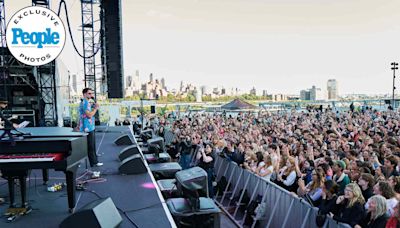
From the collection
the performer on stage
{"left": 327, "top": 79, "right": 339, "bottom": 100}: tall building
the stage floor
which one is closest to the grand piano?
the stage floor

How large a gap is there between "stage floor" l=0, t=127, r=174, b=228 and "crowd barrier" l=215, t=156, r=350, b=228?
2.31 meters

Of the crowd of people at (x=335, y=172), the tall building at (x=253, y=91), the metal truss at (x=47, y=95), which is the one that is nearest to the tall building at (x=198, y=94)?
the tall building at (x=253, y=91)

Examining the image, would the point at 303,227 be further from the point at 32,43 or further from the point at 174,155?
the point at 174,155

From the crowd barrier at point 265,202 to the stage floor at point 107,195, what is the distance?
90.9 inches

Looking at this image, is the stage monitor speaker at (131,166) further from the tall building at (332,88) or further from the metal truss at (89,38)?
the tall building at (332,88)

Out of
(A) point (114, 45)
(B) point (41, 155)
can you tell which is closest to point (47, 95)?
(A) point (114, 45)

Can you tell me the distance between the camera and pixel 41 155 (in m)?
3.66

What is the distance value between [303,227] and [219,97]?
66144 mm

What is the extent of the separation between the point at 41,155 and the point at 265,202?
14.2 ft

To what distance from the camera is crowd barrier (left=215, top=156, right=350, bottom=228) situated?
5.21m

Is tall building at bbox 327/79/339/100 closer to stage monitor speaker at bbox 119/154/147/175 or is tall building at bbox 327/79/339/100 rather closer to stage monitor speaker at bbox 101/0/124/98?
→ stage monitor speaker at bbox 101/0/124/98

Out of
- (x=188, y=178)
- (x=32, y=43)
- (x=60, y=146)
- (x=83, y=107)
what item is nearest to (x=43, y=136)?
(x=60, y=146)

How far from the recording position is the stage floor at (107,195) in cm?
366

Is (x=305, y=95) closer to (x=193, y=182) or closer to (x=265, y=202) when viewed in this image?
(x=265, y=202)
